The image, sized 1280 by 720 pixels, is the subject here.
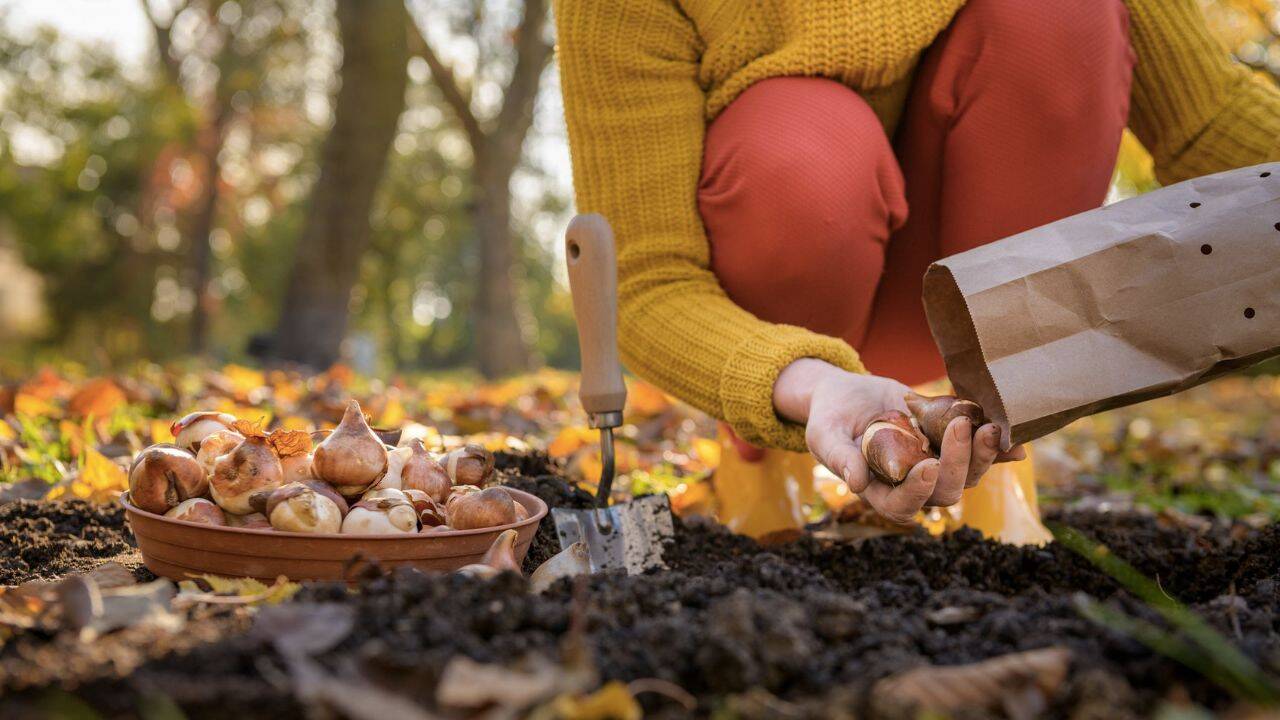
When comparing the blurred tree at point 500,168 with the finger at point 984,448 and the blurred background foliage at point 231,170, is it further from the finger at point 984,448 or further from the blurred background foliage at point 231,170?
the finger at point 984,448

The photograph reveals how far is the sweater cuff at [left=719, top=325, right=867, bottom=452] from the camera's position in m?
1.54

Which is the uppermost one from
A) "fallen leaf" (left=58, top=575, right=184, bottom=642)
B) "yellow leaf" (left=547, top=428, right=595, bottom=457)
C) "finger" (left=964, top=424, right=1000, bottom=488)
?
"fallen leaf" (left=58, top=575, right=184, bottom=642)

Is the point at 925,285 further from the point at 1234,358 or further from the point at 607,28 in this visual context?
the point at 607,28

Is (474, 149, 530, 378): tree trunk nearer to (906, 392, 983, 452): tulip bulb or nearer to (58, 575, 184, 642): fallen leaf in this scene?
(906, 392, 983, 452): tulip bulb

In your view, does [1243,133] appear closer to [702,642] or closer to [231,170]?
[702,642]

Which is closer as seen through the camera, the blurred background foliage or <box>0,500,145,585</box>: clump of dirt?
<box>0,500,145,585</box>: clump of dirt

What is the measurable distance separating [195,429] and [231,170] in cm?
2157

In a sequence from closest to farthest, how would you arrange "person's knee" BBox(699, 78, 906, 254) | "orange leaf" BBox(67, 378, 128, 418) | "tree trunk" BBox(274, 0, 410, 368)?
"person's knee" BBox(699, 78, 906, 254)
"orange leaf" BBox(67, 378, 128, 418)
"tree trunk" BBox(274, 0, 410, 368)

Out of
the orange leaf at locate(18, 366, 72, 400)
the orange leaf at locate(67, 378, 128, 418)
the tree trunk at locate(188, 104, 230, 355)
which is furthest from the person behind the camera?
the tree trunk at locate(188, 104, 230, 355)

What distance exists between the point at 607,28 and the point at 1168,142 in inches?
47.6

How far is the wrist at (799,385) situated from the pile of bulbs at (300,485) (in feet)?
1.46

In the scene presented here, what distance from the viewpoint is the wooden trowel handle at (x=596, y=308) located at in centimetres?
157

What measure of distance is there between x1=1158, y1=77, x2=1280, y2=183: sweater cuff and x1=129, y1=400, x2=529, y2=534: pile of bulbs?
1554mm

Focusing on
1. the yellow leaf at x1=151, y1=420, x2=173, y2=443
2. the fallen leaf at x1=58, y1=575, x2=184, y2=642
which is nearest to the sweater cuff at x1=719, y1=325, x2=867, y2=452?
the fallen leaf at x1=58, y1=575, x2=184, y2=642
